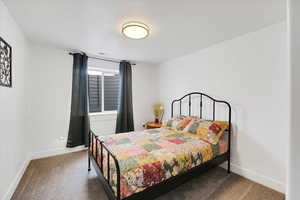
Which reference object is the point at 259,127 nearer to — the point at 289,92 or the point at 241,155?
the point at 241,155

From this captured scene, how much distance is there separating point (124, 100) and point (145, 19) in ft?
7.66

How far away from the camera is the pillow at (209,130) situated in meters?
2.27

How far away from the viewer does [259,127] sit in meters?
2.15

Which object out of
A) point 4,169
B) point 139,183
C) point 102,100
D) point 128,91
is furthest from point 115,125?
point 139,183

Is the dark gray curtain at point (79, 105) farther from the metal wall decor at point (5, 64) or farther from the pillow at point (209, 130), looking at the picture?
the pillow at point (209, 130)

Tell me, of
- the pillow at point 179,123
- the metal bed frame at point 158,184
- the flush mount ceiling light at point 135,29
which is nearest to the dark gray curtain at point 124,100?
the pillow at point 179,123

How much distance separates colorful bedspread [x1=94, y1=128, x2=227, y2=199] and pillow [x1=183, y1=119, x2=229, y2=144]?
101 millimetres

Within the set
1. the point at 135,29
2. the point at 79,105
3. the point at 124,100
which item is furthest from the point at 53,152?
the point at 135,29

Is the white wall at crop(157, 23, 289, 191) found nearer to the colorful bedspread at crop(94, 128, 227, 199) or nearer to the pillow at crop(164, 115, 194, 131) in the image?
the colorful bedspread at crop(94, 128, 227, 199)

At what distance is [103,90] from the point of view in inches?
152

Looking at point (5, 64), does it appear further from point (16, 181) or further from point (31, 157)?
point (31, 157)

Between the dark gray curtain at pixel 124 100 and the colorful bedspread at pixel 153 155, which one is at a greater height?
the dark gray curtain at pixel 124 100

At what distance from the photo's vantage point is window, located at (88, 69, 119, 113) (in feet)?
12.2

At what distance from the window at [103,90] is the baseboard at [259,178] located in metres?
3.14
